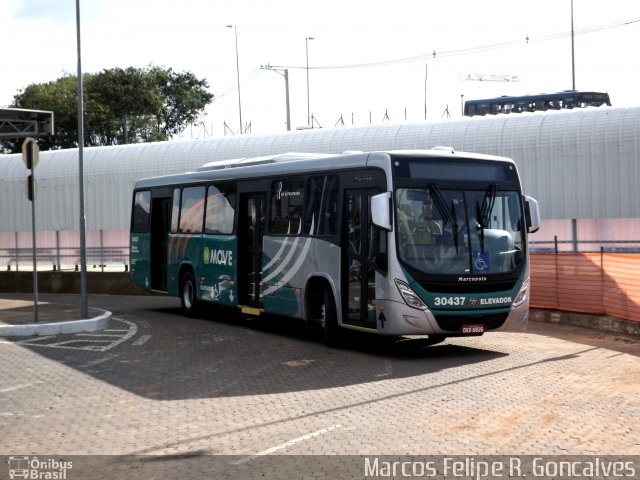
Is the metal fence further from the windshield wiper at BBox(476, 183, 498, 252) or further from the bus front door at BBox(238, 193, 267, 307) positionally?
the windshield wiper at BBox(476, 183, 498, 252)

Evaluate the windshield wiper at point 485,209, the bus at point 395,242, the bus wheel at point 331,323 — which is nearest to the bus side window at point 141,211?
the bus at point 395,242

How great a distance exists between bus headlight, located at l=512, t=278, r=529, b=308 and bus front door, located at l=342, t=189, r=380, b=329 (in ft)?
7.16

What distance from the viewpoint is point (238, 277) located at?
759 inches

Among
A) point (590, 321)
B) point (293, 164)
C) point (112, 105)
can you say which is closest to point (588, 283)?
point (590, 321)

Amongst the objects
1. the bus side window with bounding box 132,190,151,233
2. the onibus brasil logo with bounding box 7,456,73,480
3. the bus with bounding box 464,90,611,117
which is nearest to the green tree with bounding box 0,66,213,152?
the bus with bounding box 464,90,611,117

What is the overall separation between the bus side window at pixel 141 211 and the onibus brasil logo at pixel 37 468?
15660 millimetres

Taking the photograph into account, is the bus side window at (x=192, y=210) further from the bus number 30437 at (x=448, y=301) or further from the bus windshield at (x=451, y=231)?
the bus number 30437 at (x=448, y=301)

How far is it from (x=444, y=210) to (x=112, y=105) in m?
70.1

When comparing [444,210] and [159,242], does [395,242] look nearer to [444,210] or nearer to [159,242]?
[444,210]

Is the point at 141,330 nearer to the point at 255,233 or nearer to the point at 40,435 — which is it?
the point at 255,233

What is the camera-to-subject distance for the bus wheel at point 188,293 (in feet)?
71.0

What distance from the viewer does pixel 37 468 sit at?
8172mm

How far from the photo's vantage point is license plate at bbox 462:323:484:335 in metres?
14.6

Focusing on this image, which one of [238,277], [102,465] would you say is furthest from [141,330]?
[102,465]
